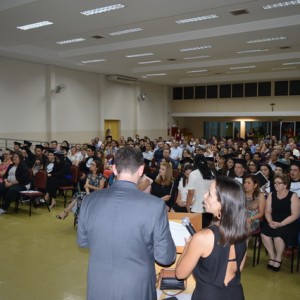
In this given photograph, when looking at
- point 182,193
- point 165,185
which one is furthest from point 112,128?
point 182,193

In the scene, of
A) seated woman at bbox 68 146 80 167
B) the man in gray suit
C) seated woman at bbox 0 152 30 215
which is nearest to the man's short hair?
the man in gray suit

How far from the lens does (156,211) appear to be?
6.07ft

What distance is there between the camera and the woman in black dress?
1906 mm

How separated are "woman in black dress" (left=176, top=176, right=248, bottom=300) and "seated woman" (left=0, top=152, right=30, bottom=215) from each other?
269 inches

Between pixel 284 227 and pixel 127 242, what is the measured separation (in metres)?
3.69

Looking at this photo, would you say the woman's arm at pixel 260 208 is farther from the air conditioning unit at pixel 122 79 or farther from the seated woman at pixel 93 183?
the air conditioning unit at pixel 122 79

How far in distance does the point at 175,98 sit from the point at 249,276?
2148cm

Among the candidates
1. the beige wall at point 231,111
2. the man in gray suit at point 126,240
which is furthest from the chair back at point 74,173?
the beige wall at point 231,111

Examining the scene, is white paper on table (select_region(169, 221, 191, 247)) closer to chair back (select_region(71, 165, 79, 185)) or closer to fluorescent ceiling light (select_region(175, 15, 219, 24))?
chair back (select_region(71, 165, 79, 185))

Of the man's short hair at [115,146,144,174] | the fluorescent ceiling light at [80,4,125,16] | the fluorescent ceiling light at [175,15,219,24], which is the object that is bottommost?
the man's short hair at [115,146,144,174]

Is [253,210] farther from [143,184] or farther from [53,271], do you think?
[53,271]

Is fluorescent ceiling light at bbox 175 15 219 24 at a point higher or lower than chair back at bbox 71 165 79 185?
higher

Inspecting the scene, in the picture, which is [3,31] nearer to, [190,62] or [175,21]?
[175,21]

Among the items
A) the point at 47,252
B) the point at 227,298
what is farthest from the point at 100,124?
the point at 227,298
